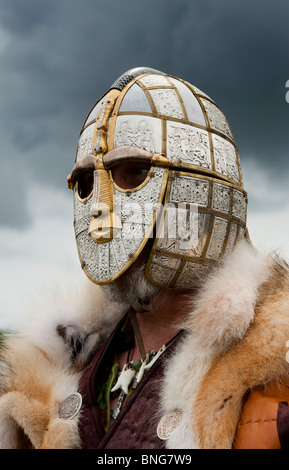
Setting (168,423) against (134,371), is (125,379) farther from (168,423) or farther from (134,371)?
(168,423)

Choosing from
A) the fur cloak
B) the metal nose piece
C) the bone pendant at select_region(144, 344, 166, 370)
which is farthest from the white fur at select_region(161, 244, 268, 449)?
the metal nose piece

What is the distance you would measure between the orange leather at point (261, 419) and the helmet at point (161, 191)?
0.63 metres

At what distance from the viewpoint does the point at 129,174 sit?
7.47 ft

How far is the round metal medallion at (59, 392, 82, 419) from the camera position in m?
2.17

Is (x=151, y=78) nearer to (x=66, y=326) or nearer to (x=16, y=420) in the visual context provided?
(x=66, y=326)

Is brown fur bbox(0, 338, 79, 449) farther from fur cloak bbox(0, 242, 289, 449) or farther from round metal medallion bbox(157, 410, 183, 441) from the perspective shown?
round metal medallion bbox(157, 410, 183, 441)

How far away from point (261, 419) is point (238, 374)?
161 mm

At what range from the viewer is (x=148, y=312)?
2.39m

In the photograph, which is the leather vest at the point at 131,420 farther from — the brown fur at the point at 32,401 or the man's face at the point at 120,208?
the man's face at the point at 120,208

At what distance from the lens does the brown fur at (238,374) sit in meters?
1.58

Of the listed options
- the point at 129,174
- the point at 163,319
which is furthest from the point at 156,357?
the point at 129,174

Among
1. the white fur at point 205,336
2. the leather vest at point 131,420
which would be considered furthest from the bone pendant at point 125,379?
the white fur at point 205,336

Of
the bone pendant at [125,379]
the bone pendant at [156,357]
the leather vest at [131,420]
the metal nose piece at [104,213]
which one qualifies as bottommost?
the leather vest at [131,420]
